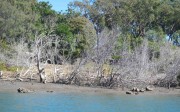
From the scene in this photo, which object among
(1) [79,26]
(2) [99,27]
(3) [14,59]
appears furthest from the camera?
(2) [99,27]

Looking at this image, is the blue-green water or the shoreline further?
the shoreline

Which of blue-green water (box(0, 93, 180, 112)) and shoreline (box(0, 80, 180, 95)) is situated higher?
shoreline (box(0, 80, 180, 95))

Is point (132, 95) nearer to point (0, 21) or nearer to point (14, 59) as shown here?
point (14, 59)

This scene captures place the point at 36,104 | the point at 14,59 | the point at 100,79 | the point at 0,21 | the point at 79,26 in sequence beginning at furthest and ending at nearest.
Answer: the point at 79,26, the point at 0,21, the point at 14,59, the point at 100,79, the point at 36,104

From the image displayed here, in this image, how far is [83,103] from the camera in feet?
93.7

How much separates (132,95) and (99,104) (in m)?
6.22

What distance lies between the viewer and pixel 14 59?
40281mm

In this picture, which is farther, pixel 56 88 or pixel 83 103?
pixel 56 88

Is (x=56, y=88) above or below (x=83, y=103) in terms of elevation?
above

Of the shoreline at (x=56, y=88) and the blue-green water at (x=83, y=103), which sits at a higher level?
the shoreline at (x=56, y=88)

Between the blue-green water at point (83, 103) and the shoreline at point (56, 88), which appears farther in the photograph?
the shoreline at point (56, 88)

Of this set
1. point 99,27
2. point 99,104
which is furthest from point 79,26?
point 99,104

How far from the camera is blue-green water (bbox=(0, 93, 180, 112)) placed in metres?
25.8

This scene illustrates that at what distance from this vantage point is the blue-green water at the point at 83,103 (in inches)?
1014
